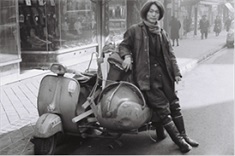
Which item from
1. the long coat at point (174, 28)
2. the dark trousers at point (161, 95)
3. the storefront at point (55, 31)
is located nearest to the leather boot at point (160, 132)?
the dark trousers at point (161, 95)

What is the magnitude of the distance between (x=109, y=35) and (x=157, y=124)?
11.7 m

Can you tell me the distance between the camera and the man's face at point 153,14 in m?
4.62

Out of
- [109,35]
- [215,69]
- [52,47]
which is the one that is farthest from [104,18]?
[215,69]

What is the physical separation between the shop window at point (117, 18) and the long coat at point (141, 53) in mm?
11857

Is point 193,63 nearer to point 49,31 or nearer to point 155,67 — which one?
point 49,31

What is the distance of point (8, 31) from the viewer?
1025 cm

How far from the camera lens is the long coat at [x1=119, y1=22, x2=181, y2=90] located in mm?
4582

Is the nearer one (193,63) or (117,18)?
(193,63)

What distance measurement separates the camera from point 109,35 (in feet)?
53.5

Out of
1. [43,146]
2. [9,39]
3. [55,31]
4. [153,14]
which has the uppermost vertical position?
[153,14]

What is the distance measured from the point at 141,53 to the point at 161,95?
564 mm

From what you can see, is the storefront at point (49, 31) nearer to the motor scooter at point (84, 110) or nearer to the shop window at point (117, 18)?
the shop window at point (117, 18)

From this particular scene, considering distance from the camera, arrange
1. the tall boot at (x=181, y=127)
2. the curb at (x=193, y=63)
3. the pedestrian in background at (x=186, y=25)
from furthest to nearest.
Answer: the pedestrian in background at (x=186, y=25), the curb at (x=193, y=63), the tall boot at (x=181, y=127)

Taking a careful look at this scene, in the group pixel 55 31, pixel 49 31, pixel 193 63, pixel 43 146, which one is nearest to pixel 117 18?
pixel 193 63
